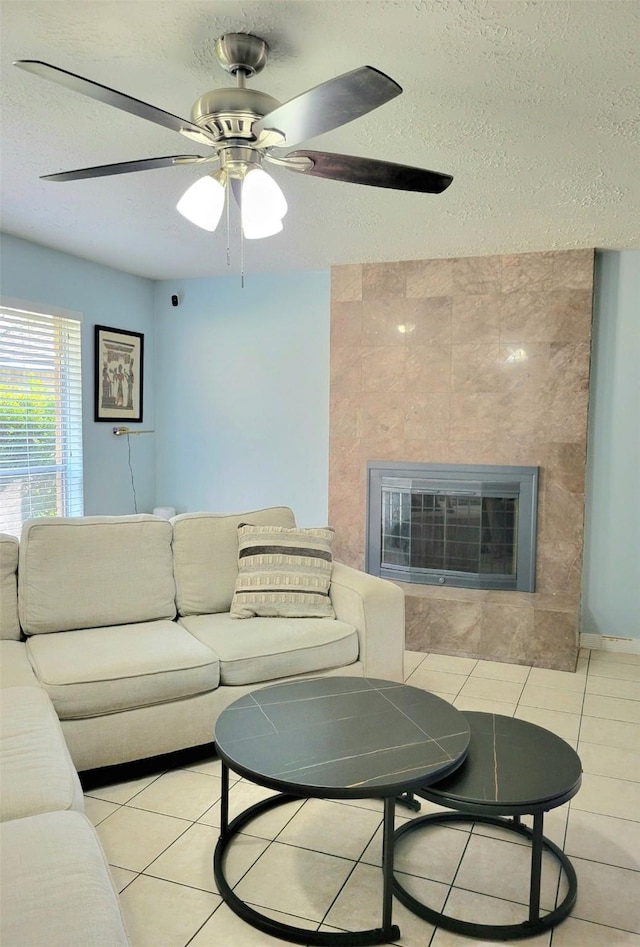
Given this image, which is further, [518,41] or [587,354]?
[587,354]

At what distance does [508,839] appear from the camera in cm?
221

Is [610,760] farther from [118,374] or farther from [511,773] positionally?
[118,374]

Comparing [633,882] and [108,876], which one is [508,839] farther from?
[108,876]

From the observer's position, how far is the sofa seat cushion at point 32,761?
1.63 metres

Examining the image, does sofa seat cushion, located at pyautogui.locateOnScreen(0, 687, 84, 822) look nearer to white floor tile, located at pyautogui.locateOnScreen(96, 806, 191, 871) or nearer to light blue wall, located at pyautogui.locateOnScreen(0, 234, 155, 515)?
white floor tile, located at pyautogui.locateOnScreen(96, 806, 191, 871)

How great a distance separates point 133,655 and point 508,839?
1.44 m

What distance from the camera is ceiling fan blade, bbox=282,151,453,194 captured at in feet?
6.09

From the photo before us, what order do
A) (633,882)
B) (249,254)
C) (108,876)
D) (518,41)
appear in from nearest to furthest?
1. (108,876)
2. (518,41)
3. (633,882)
4. (249,254)

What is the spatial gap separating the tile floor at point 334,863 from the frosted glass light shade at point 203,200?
1920 millimetres

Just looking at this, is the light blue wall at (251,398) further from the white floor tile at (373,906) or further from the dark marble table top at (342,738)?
the white floor tile at (373,906)

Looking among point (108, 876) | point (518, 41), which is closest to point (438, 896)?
point (108, 876)

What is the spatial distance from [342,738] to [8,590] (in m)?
1.62

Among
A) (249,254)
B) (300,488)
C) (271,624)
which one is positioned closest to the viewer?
(271,624)

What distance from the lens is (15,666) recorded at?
2.47 meters
